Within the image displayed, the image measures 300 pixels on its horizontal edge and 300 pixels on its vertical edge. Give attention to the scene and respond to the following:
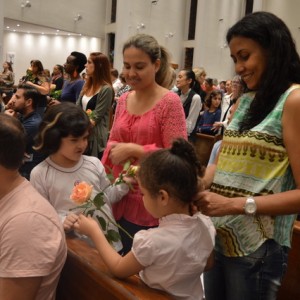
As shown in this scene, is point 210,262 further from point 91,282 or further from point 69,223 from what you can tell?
point 69,223

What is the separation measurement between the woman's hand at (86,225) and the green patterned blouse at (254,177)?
489 mm

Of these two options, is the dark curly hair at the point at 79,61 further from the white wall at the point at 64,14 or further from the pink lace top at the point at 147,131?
the white wall at the point at 64,14

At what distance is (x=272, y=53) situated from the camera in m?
1.54

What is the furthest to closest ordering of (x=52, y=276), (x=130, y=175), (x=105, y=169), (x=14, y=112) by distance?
1. (x=14, y=112)
2. (x=105, y=169)
3. (x=130, y=175)
4. (x=52, y=276)

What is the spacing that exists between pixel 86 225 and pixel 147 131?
0.62m

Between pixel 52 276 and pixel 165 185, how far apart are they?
1.67ft

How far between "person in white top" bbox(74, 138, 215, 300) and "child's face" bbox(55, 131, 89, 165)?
799 millimetres

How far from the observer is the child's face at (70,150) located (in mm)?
2414

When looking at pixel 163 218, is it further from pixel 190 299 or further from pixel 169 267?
pixel 190 299

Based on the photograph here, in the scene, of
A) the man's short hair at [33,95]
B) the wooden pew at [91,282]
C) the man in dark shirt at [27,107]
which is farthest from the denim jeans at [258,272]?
the man's short hair at [33,95]

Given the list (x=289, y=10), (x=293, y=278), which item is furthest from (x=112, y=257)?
(x=289, y=10)

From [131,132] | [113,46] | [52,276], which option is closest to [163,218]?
[52,276]

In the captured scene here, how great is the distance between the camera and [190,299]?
1.69 m

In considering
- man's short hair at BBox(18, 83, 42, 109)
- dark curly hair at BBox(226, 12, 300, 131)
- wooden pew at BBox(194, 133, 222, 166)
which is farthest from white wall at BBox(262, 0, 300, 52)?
dark curly hair at BBox(226, 12, 300, 131)
